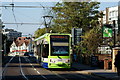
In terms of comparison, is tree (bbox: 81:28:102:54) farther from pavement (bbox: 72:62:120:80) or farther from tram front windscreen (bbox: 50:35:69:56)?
tram front windscreen (bbox: 50:35:69:56)

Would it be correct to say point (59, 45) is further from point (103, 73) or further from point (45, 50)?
point (103, 73)

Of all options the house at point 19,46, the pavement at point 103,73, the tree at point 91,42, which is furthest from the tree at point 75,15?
the house at point 19,46

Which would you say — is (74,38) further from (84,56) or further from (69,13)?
(69,13)

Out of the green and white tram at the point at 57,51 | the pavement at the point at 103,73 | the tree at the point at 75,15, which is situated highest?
the tree at the point at 75,15

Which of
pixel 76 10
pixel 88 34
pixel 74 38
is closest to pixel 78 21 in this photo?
pixel 76 10

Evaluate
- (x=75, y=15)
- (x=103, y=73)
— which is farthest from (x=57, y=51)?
(x=75, y=15)

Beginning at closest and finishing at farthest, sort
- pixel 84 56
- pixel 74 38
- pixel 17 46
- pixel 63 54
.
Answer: pixel 63 54, pixel 74 38, pixel 84 56, pixel 17 46

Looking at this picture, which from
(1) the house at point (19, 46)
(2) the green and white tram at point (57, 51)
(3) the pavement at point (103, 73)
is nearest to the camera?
(3) the pavement at point (103, 73)

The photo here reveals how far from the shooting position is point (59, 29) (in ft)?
180

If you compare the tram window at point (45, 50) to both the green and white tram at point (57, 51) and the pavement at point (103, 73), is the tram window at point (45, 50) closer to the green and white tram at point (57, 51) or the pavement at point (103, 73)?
the green and white tram at point (57, 51)

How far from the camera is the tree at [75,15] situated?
2087 inches

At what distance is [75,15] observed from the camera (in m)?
52.7

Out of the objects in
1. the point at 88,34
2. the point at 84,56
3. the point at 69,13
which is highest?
the point at 69,13

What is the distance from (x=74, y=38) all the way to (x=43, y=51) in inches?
318
